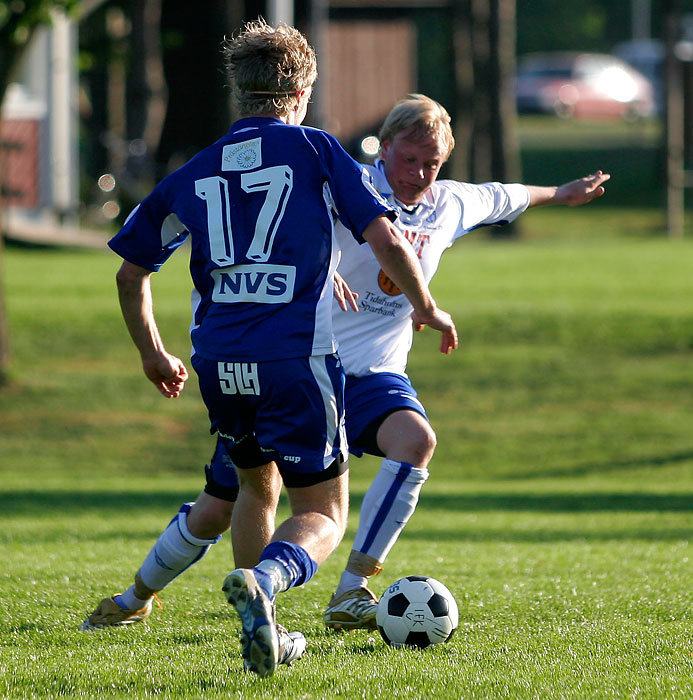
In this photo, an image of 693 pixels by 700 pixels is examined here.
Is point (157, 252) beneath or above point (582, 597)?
above

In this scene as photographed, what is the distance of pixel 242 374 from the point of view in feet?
14.0

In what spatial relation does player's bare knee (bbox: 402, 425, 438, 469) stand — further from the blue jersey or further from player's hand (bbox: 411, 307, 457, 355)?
the blue jersey

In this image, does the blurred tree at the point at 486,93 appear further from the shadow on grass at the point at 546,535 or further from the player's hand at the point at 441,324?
the player's hand at the point at 441,324

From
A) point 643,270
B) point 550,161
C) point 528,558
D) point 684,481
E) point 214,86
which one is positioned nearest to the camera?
point 528,558

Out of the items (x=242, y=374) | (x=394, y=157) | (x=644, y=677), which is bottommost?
(x=644, y=677)

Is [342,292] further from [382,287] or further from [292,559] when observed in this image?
[292,559]

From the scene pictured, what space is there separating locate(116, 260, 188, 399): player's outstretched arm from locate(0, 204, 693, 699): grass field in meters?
1.01

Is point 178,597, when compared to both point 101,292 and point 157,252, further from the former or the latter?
point 101,292

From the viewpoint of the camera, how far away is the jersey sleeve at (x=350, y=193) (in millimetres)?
4180

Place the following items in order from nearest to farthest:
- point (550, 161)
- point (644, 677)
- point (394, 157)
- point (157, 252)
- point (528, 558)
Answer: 1. point (644, 677)
2. point (157, 252)
3. point (394, 157)
4. point (528, 558)
5. point (550, 161)

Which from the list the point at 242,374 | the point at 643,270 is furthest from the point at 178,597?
the point at 643,270

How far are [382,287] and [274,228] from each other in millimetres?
1310

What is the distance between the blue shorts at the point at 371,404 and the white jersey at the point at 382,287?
64 mm

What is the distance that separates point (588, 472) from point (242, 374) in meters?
9.43
